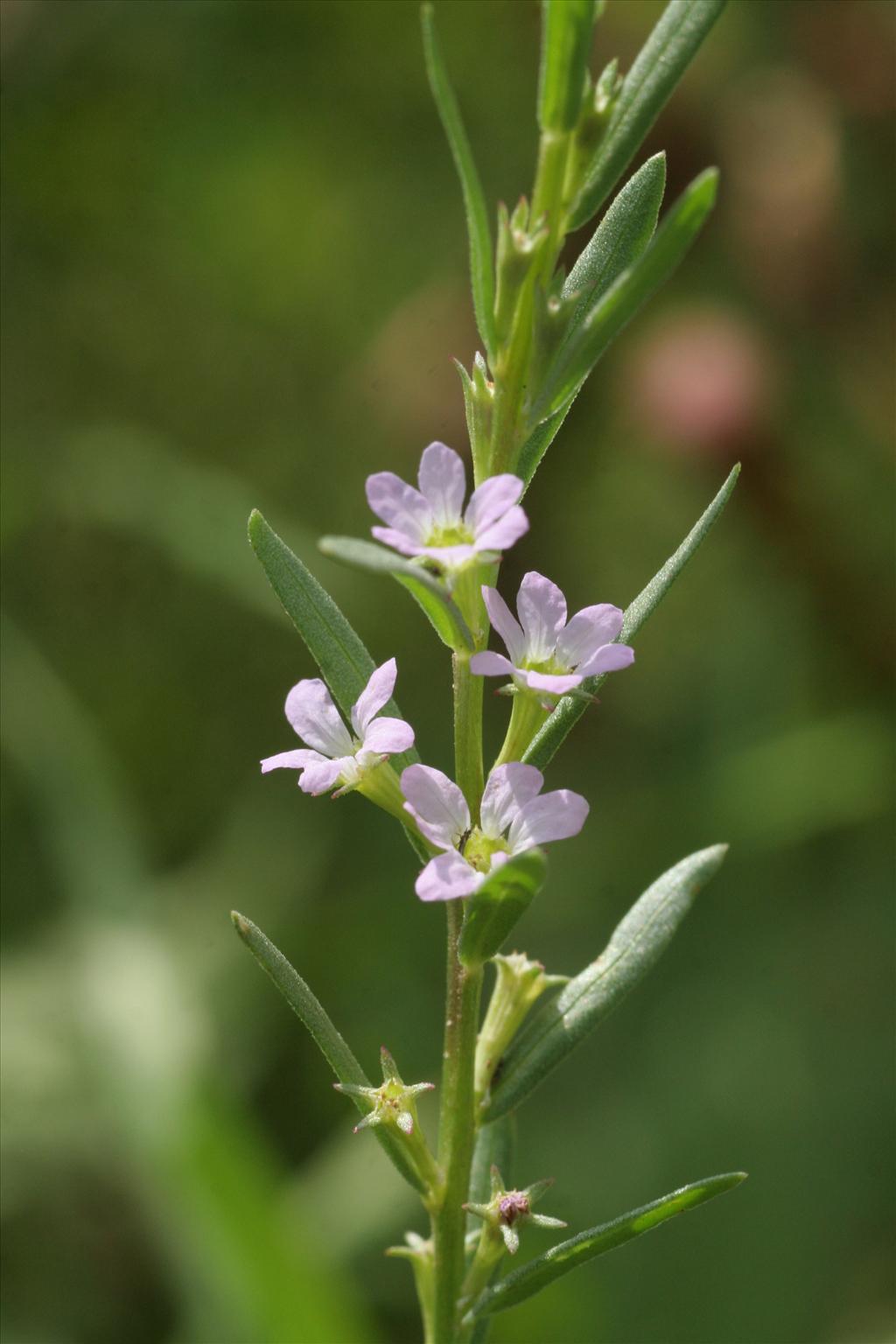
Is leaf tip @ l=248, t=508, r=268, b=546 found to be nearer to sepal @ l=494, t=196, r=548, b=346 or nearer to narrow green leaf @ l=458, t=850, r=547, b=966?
sepal @ l=494, t=196, r=548, b=346

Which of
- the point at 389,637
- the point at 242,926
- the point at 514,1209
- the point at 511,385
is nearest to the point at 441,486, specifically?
the point at 511,385

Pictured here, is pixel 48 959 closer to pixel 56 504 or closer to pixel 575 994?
pixel 56 504

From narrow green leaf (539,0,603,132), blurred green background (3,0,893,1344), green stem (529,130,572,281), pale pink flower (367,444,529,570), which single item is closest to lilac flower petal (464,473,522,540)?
pale pink flower (367,444,529,570)

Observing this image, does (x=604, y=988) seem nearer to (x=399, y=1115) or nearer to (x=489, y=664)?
(x=399, y=1115)

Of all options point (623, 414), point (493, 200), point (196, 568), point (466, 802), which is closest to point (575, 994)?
point (466, 802)

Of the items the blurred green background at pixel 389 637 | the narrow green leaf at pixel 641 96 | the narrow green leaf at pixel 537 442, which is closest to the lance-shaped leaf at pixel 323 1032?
the narrow green leaf at pixel 537 442
